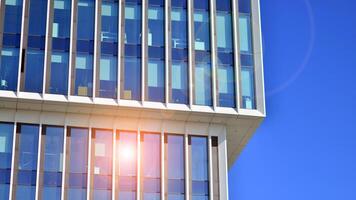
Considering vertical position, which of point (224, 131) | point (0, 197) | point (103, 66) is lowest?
point (0, 197)

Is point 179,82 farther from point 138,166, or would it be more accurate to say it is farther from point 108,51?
point 138,166

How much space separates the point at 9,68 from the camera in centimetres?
5606

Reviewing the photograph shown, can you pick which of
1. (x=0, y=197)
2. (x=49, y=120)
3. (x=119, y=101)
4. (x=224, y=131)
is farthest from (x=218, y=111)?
(x=0, y=197)

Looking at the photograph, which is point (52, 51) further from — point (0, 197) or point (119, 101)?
point (0, 197)

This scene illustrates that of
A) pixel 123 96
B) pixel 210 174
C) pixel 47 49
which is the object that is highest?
pixel 47 49

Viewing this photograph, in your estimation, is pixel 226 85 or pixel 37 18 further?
pixel 226 85

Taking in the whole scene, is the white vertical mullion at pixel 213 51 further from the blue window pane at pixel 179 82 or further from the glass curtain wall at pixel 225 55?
the blue window pane at pixel 179 82

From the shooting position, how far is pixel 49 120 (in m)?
56.7

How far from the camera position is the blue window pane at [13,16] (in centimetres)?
5706

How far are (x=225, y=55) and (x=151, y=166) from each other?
8.74 meters

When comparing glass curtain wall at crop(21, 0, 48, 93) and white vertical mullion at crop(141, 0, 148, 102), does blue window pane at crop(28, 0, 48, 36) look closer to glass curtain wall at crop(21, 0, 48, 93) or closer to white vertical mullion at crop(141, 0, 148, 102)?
glass curtain wall at crop(21, 0, 48, 93)

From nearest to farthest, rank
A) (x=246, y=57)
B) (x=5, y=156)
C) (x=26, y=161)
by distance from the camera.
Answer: (x=5, y=156) → (x=26, y=161) → (x=246, y=57)

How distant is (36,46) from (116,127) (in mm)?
7181

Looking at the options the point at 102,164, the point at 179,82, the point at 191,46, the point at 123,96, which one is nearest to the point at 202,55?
the point at 191,46
